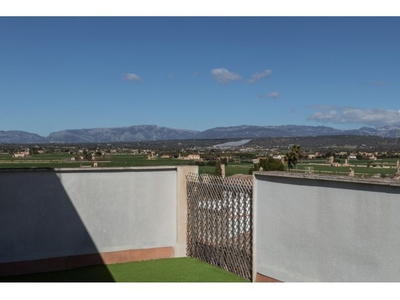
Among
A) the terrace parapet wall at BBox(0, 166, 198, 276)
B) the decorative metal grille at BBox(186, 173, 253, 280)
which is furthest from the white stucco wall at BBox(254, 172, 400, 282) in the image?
the terrace parapet wall at BBox(0, 166, 198, 276)

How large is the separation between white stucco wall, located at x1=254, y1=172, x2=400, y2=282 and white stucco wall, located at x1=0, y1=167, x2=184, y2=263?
2317 millimetres

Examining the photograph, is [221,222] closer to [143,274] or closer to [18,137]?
[143,274]

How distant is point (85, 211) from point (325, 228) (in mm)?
4007

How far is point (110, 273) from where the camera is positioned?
7457 mm

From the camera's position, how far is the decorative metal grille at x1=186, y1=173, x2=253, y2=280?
6.99 m

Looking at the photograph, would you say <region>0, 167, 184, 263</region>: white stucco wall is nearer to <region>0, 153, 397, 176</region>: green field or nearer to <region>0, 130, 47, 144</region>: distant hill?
<region>0, 153, 397, 176</region>: green field

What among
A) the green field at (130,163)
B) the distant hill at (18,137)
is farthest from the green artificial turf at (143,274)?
the distant hill at (18,137)

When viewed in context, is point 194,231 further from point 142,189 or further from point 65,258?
point 65,258

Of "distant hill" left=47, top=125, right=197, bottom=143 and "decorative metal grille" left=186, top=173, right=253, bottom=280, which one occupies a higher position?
"distant hill" left=47, top=125, right=197, bottom=143

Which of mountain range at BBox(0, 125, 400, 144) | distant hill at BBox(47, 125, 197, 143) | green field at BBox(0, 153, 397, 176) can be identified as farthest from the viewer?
distant hill at BBox(47, 125, 197, 143)

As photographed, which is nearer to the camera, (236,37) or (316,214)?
(316,214)

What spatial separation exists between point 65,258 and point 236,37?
2750 cm

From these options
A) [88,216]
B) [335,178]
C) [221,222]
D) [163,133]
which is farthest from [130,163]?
[163,133]

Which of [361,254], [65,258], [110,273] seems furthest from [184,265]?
[361,254]
